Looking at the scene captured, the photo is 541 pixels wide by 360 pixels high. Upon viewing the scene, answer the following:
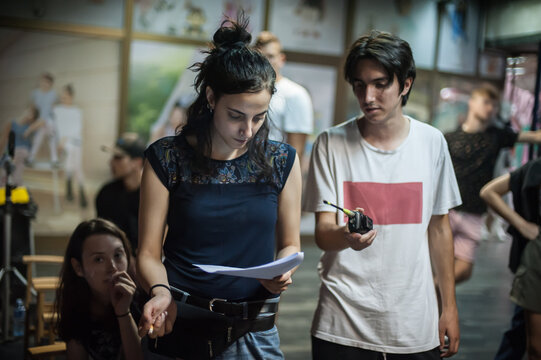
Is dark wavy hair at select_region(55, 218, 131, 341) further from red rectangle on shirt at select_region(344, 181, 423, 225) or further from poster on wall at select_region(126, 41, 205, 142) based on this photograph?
poster on wall at select_region(126, 41, 205, 142)

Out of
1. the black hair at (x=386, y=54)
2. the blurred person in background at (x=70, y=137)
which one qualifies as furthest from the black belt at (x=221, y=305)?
the blurred person in background at (x=70, y=137)

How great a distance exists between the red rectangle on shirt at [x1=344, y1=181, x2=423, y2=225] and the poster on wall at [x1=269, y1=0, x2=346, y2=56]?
5743 mm

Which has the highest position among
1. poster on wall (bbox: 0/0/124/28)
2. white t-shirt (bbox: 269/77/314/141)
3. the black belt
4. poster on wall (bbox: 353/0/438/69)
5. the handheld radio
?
poster on wall (bbox: 353/0/438/69)

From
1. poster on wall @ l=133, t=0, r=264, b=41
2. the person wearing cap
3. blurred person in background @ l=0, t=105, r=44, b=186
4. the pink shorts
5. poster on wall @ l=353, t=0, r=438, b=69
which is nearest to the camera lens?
the pink shorts

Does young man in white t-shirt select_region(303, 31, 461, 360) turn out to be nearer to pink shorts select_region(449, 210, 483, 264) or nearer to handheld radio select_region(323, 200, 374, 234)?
handheld radio select_region(323, 200, 374, 234)

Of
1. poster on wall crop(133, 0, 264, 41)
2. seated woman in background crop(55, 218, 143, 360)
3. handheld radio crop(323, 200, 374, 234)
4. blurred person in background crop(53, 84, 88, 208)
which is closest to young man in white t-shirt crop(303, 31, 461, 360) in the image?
handheld radio crop(323, 200, 374, 234)

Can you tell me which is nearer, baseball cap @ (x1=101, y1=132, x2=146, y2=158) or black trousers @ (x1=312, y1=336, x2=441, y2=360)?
black trousers @ (x1=312, y1=336, x2=441, y2=360)

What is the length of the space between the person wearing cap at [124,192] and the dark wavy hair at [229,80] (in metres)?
2.03

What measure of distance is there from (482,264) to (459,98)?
273 cm

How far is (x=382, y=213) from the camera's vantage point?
1.83 m

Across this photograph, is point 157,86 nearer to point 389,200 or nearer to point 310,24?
point 310,24

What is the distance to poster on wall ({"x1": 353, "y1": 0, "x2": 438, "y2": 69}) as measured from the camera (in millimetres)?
7785

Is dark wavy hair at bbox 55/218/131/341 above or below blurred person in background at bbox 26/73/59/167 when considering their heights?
below

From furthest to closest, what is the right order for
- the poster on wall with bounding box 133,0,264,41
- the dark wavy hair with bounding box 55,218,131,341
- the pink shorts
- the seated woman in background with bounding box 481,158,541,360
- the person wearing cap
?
the poster on wall with bounding box 133,0,264,41, the person wearing cap, the pink shorts, the seated woman in background with bounding box 481,158,541,360, the dark wavy hair with bounding box 55,218,131,341
